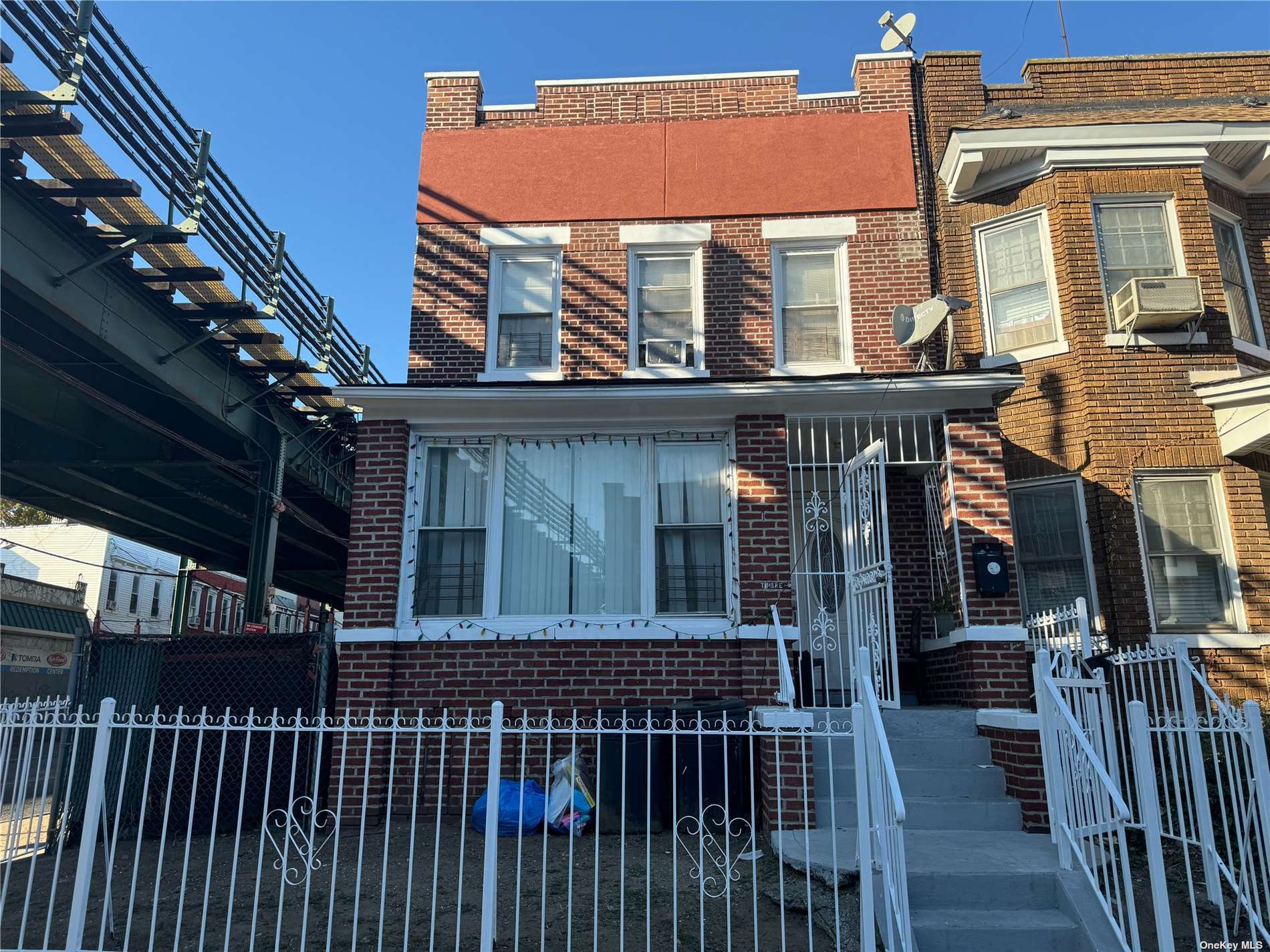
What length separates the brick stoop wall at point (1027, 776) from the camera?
6.64m

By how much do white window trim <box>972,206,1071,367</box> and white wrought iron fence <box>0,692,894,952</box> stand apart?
557cm

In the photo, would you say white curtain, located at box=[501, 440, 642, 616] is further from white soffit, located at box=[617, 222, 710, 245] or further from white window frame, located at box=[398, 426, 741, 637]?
white soffit, located at box=[617, 222, 710, 245]

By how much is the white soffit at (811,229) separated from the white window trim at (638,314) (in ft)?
2.59

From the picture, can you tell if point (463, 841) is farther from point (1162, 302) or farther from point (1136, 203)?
point (1136, 203)

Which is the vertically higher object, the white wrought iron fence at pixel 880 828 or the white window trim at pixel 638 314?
the white window trim at pixel 638 314

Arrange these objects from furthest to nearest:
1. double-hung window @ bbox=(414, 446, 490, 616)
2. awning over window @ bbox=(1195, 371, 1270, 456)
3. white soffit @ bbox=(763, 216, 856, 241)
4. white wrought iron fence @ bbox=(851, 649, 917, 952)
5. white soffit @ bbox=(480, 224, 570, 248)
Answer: white soffit @ bbox=(480, 224, 570, 248)
white soffit @ bbox=(763, 216, 856, 241)
awning over window @ bbox=(1195, 371, 1270, 456)
double-hung window @ bbox=(414, 446, 490, 616)
white wrought iron fence @ bbox=(851, 649, 917, 952)

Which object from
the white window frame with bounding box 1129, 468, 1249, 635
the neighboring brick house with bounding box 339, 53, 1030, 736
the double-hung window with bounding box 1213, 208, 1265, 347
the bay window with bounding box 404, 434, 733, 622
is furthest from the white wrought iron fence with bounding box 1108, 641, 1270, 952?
the double-hung window with bounding box 1213, 208, 1265, 347

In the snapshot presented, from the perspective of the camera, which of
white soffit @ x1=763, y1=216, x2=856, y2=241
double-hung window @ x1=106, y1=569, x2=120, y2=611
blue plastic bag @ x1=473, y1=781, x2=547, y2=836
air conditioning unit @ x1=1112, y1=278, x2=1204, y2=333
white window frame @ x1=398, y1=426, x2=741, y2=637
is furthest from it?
double-hung window @ x1=106, y1=569, x2=120, y2=611

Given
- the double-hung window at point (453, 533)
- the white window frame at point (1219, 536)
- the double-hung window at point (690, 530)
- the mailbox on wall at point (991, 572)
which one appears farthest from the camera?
the white window frame at point (1219, 536)

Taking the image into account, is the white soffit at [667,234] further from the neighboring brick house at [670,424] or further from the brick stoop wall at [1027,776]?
the brick stoop wall at [1027,776]

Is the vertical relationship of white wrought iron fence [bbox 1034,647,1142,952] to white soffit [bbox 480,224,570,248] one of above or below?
below

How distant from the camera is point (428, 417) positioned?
898 cm

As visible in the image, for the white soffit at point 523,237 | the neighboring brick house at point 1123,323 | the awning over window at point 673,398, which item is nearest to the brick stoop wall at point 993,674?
the awning over window at point 673,398

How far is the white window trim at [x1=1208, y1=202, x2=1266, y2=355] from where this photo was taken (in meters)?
10.8
